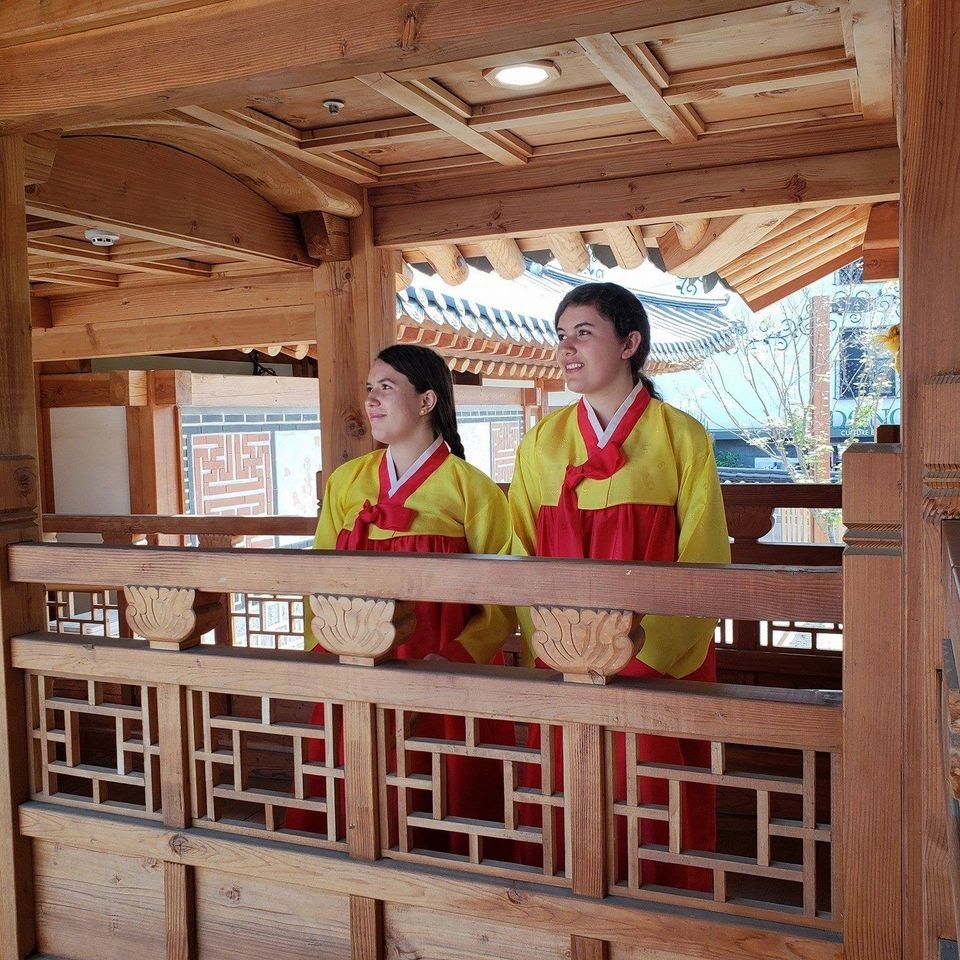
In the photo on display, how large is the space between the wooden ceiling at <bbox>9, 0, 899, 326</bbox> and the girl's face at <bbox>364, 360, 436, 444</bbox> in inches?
29.6

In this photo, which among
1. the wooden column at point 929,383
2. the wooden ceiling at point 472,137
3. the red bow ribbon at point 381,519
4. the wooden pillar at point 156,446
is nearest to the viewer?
the wooden column at point 929,383

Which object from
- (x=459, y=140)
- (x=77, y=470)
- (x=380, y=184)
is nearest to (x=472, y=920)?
(x=459, y=140)

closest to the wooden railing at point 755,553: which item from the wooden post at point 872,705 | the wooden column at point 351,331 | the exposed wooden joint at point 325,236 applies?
the wooden column at point 351,331

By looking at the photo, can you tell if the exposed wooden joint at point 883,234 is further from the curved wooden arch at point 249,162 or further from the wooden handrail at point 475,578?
the wooden handrail at point 475,578

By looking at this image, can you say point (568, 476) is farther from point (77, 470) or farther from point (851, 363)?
point (851, 363)

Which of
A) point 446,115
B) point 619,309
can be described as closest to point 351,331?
point 446,115

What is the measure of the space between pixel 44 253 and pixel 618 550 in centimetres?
306

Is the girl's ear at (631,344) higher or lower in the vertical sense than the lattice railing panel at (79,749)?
higher

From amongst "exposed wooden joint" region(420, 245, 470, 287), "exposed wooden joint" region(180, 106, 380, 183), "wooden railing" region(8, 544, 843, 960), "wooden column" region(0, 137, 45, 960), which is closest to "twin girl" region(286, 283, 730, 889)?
"wooden railing" region(8, 544, 843, 960)

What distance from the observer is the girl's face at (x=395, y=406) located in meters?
2.53

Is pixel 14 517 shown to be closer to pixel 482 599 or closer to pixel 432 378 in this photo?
pixel 432 378

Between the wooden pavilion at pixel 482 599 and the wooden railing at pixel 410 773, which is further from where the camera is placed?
the wooden railing at pixel 410 773

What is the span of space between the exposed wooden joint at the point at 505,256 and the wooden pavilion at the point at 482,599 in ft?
2.05

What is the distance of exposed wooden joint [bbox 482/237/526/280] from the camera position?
13.4ft
